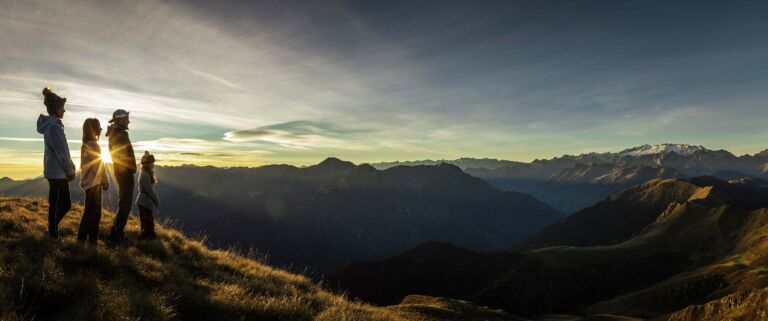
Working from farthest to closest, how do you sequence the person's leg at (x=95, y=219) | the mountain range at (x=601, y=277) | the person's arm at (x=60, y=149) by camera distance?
the mountain range at (x=601, y=277)
the person's leg at (x=95, y=219)
the person's arm at (x=60, y=149)

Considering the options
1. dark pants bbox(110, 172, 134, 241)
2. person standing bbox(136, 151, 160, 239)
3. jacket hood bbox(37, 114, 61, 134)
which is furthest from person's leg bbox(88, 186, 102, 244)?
person standing bbox(136, 151, 160, 239)

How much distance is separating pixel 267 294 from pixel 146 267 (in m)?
2.55

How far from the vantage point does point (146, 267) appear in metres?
8.42

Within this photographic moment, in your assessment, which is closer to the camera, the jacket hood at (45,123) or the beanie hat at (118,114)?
the jacket hood at (45,123)

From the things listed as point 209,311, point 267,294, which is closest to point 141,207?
point 267,294

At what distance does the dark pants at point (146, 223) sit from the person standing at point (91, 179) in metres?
2.20

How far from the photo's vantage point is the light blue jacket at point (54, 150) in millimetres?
9508

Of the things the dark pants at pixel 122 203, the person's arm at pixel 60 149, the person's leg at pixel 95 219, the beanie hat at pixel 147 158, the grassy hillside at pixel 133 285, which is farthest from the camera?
the beanie hat at pixel 147 158

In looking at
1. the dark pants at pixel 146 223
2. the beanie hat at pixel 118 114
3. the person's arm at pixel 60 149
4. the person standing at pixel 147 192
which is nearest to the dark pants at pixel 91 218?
the person's arm at pixel 60 149

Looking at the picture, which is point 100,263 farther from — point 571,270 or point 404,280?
point 404,280

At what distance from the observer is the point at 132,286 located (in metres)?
6.61

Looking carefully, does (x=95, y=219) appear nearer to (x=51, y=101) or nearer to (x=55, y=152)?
(x=55, y=152)

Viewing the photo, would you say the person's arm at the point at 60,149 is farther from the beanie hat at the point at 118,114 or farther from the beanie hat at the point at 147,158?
the beanie hat at the point at 147,158

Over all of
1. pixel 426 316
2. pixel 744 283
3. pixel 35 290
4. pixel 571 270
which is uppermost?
pixel 35 290
